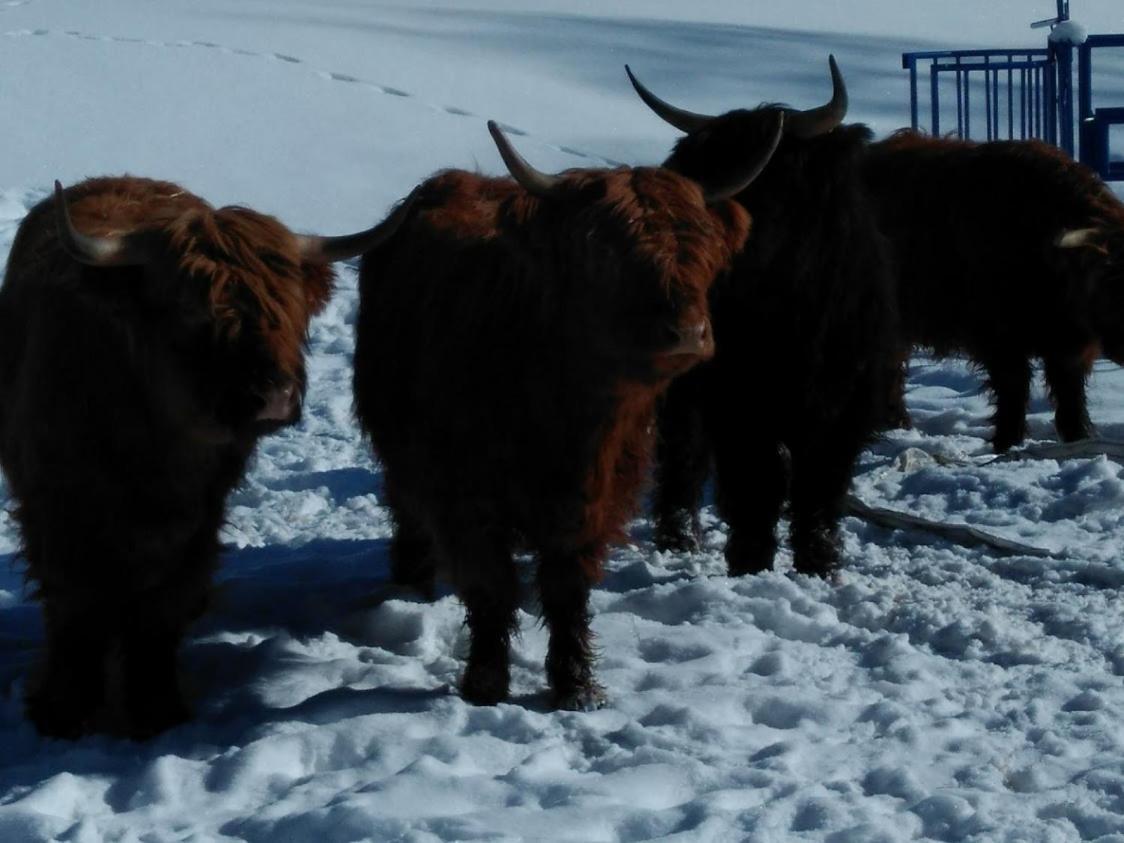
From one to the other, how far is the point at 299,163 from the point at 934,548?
7.54m

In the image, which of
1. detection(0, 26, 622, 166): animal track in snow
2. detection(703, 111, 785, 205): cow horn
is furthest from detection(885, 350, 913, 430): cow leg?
detection(0, 26, 622, 166): animal track in snow

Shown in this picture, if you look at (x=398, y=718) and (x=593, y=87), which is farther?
(x=593, y=87)

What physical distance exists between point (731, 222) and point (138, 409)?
61.8 inches

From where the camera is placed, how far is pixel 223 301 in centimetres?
408

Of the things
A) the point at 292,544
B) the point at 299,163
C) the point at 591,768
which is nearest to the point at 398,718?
the point at 591,768

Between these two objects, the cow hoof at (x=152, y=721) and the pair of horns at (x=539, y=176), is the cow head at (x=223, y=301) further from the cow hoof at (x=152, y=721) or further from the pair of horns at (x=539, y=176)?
the cow hoof at (x=152, y=721)

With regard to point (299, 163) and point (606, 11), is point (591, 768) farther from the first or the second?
point (606, 11)

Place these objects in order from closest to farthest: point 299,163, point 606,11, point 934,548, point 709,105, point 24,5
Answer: point 934,548 → point 299,163 → point 709,105 → point 24,5 → point 606,11

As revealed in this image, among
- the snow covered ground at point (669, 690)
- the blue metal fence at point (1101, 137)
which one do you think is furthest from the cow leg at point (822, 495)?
the blue metal fence at point (1101, 137)

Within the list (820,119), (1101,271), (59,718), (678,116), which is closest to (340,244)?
(59,718)

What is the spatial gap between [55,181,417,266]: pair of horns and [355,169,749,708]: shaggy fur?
32 cm

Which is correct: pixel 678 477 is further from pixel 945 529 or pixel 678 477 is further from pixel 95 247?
pixel 95 247

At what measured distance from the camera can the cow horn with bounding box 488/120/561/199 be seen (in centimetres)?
429

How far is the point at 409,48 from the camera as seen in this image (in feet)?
54.0
